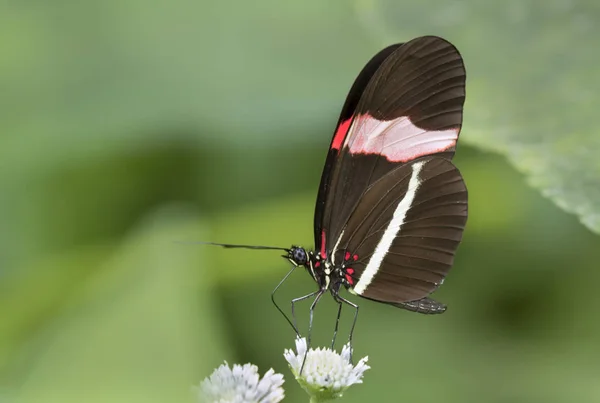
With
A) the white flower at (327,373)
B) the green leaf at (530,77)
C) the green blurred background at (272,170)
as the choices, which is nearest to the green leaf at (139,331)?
the green blurred background at (272,170)

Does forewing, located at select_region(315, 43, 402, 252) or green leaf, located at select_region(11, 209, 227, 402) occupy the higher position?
forewing, located at select_region(315, 43, 402, 252)

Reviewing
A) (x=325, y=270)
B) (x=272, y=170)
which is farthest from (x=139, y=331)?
(x=272, y=170)

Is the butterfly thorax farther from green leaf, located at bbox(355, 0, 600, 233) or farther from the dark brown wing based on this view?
green leaf, located at bbox(355, 0, 600, 233)

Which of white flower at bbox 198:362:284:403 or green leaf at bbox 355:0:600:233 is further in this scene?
green leaf at bbox 355:0:600:233

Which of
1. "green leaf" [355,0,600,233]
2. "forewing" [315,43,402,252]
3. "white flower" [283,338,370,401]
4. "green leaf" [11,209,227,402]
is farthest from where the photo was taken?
"green leaf" [355,0,600,233]

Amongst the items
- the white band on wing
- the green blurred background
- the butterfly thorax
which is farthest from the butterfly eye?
the green blurred background

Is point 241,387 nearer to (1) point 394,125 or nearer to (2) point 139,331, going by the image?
(2) point 139,331

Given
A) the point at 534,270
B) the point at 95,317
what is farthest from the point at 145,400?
the point at 534,270

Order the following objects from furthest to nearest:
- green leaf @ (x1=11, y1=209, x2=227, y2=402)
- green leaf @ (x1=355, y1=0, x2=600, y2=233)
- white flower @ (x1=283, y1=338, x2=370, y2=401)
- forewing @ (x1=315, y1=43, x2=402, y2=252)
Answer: green leaf @ (x1=355, y1=0, x2=600, y2=233) → forewing @ (x1=315, y1=43, x2=402, y2=252) → white flower @ (x1=283, y1=338, x2=370, y2=401) → green leaf @ (x1=11, y1=209, x2=227, y2=402)

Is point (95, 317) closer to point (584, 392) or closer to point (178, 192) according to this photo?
point (178, 192)
